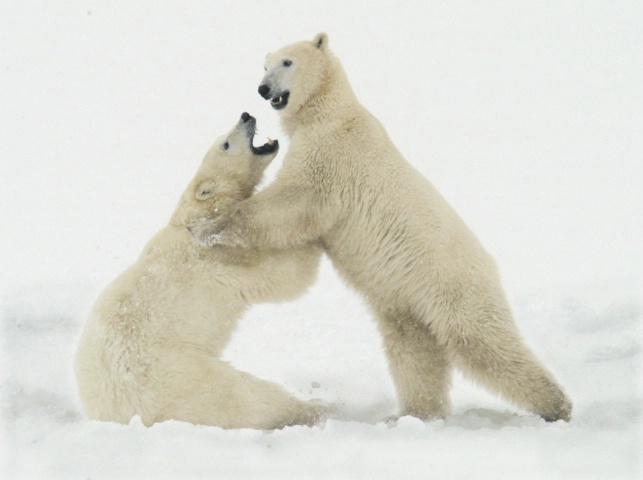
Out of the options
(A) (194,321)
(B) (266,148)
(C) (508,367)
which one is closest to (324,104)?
(B) (266,148)

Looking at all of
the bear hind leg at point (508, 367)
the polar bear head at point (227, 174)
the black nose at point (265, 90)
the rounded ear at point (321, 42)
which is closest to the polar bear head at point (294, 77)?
the black nose at point (265, 90)

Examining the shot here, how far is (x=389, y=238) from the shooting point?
606 cm

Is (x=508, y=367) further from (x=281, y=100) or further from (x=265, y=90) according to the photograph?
(x=265, y=90)

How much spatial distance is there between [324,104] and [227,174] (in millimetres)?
962

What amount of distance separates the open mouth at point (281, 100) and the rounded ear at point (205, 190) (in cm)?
87

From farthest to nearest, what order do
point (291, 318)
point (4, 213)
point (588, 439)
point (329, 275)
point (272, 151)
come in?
point (4, 213), point (329, 275), point (291, 318), point (272, 151), point (588, 439)

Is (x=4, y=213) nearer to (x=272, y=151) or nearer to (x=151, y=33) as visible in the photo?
(x=272, y=151)

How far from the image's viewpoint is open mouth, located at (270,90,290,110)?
6.46m

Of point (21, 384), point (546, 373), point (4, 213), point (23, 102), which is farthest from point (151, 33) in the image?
point (546, 373)

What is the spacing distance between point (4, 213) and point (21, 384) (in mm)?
7833

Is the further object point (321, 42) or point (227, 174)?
point (321, 42)

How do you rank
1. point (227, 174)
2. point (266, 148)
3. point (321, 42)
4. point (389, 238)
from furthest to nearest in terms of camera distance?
point (321, 42)
point (266, 148)
point (227, 174)
point (389, 238)

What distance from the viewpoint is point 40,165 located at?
17.2 m

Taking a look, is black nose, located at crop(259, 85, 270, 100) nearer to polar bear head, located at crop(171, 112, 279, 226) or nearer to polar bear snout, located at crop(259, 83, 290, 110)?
polar bear snout, located at crop(259, 83, 290, 110)
